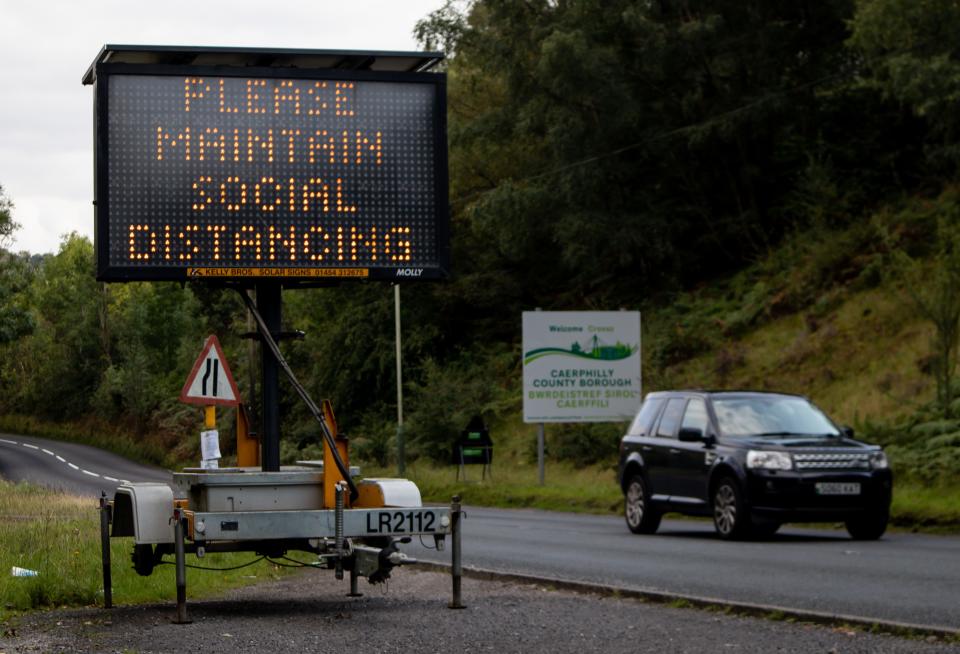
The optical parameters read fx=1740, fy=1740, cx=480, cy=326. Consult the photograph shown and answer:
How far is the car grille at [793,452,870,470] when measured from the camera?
19.6m

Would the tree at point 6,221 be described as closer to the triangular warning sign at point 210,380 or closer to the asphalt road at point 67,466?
the asphalt road at point 67,466

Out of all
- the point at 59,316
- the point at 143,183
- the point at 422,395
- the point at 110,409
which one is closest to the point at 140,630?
the point at 143,183

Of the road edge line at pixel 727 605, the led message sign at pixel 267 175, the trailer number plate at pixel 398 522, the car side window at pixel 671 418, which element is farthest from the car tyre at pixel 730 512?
Answer: the trailer number plate at pixel 398 522

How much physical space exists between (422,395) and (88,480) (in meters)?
16.5

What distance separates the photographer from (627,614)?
11.8 m

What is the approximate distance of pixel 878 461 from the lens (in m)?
19.8

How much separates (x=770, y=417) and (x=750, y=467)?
1.39m

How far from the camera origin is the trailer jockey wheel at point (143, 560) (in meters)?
13.0

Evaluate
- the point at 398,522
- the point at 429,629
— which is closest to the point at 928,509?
the point at 398,522

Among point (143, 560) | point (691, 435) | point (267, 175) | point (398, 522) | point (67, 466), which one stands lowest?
point (67, 466)

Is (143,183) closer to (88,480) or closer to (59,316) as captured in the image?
(88,480)

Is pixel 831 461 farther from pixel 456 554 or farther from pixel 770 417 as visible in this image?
pixel 456 554

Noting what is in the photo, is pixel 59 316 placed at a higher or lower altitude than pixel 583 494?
higher

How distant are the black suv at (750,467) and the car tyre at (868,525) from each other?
1cm
